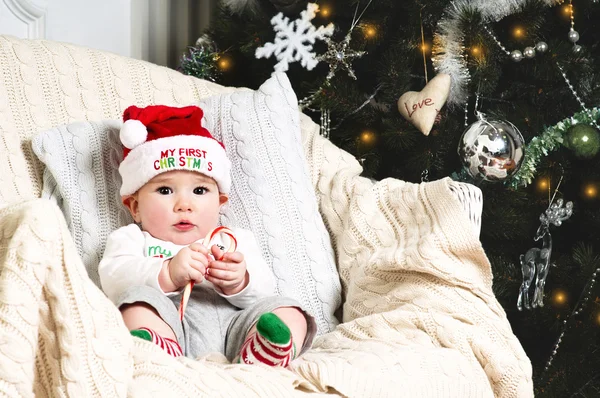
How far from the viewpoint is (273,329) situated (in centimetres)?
130

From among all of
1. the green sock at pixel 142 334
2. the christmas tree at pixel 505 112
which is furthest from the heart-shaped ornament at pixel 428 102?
the green sock at pixel 142 334

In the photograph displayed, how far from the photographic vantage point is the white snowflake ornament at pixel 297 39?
240cm

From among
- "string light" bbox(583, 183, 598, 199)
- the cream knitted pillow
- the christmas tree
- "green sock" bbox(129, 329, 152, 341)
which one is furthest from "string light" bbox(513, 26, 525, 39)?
"green sock" bbox(129, 329, 152, 341)

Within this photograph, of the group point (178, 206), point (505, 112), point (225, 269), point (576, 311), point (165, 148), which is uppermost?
point (505, 112)

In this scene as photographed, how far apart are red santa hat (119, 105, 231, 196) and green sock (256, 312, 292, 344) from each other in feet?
1.56

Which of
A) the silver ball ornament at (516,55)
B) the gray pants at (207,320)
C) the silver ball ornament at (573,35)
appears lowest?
the gray pants at (207,320)

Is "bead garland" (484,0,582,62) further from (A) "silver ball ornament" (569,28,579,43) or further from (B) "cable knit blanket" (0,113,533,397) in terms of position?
(B) "cable knit blanket" (0,113,533,397)

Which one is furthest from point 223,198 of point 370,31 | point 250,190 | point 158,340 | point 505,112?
point 505,112

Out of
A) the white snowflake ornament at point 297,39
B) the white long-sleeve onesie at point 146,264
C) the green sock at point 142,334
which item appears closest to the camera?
the green sock at point 142,334

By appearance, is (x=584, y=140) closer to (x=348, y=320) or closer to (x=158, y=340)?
(x=348, y=320)

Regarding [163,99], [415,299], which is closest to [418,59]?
[163,99]

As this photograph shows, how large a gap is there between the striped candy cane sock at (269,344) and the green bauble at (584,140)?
3.80 feet

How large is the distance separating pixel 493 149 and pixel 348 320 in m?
0.60

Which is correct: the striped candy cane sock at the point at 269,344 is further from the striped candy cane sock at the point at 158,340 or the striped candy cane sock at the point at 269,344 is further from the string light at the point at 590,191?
the string light at the point at 590,191
